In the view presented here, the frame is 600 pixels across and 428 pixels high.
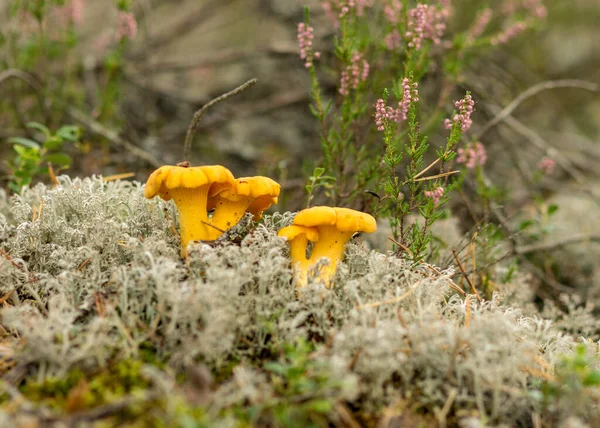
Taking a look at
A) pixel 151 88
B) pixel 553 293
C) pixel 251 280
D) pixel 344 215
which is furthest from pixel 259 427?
pixel 151 88

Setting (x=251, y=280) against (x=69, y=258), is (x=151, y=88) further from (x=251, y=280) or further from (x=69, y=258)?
(x=251, y=280)

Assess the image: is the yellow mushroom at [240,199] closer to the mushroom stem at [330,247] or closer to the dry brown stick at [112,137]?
the mushroom stem at [330,247]

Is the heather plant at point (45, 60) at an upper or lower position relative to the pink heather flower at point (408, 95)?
upper

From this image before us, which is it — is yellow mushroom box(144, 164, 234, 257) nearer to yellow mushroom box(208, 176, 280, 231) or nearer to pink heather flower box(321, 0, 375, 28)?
yellow mushroom box(208, 176, 280, 231)

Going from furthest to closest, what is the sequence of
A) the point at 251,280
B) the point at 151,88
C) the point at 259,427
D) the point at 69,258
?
the point at 151,88, the point at 69,258, the point at 251,280, the point at 259,427

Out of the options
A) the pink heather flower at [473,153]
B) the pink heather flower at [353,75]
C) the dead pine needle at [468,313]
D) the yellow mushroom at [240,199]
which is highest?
the pink heather flower at [353,75]

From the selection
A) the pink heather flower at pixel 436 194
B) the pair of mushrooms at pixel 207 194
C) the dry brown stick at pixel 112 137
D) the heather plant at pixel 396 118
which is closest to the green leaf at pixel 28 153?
the dry brown stick at pixel 112 137

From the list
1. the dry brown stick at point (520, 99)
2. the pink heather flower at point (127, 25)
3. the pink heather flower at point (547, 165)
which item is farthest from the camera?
the pink heather flower at point (127, 25)
